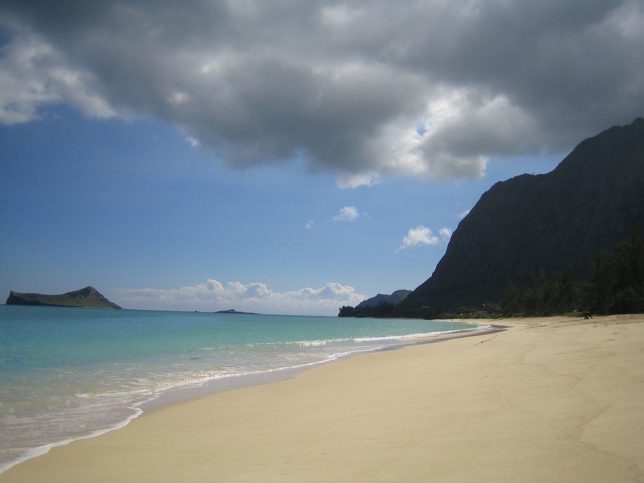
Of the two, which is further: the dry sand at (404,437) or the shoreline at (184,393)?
the shoreline at (184,393)

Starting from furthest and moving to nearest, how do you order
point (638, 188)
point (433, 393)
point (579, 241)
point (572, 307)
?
1. point (579, 241)
2. point (638, 188)
3. point (572, 307)
4. point (433, 393)

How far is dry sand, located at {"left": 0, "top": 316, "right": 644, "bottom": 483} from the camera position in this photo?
418 centimetres

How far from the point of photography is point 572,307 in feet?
281

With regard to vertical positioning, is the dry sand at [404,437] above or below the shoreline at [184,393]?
above

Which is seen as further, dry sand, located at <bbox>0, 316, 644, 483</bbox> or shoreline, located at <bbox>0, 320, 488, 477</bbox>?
shoreline, located at <bbox>0, 320, 488, 477</bbox>

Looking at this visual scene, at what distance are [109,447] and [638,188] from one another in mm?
222202

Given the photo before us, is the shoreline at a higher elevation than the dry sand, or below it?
below

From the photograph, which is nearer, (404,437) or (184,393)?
(404,437)

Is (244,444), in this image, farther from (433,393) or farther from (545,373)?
(545,373)

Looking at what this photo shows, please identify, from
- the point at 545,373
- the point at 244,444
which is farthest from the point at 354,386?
the point at 244,444

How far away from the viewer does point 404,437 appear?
5.55 meters

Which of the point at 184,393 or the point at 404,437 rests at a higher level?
the point at 404,437

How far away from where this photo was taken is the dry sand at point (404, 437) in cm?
418

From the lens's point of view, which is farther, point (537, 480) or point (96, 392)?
point (96, 392)
